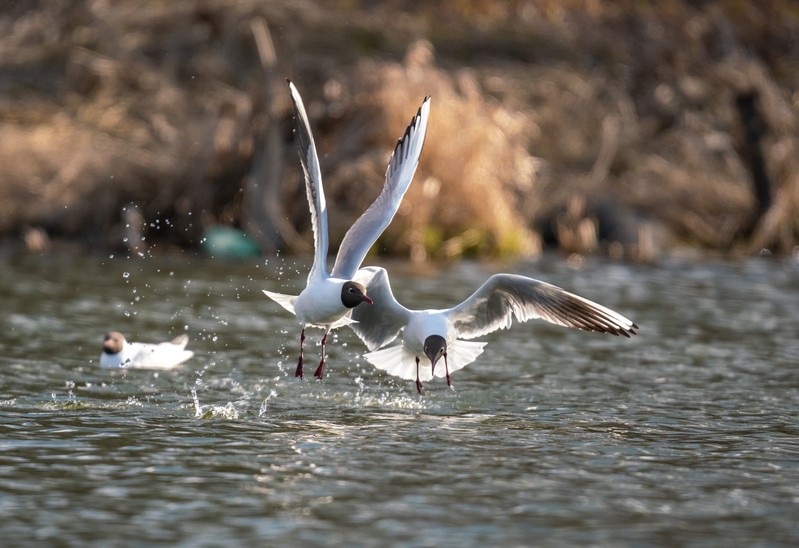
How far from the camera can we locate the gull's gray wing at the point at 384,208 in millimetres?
10055

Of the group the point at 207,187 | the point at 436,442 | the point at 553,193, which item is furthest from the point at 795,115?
the point at 436,442

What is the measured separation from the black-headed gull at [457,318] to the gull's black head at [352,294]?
0.68 meters

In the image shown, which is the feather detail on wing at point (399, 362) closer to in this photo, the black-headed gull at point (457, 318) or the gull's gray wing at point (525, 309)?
the black-headed gull at point (457, 318)

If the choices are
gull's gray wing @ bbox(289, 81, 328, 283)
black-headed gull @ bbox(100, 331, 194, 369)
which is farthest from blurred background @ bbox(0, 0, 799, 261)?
gull's gray wing @ bbox(289, 81, 328, 283)

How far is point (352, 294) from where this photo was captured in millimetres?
9406

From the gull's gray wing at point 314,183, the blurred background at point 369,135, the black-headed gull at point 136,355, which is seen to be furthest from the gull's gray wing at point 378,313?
the blurred background at point 369,135

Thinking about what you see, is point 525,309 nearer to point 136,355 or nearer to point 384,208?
point 384,208

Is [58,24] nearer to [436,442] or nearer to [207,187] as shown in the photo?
[207,187]

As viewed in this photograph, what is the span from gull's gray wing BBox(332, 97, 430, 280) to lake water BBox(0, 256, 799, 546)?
115 cm

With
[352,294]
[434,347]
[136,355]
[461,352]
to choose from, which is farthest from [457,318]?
[136,355]

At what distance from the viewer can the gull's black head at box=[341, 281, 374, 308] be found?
9406mm

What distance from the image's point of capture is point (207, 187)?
23062mm

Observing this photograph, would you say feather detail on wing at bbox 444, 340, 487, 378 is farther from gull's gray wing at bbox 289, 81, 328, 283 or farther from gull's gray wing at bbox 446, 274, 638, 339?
gull's gray wing at bbox 289, 81, 328, 283

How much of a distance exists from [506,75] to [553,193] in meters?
5.82
